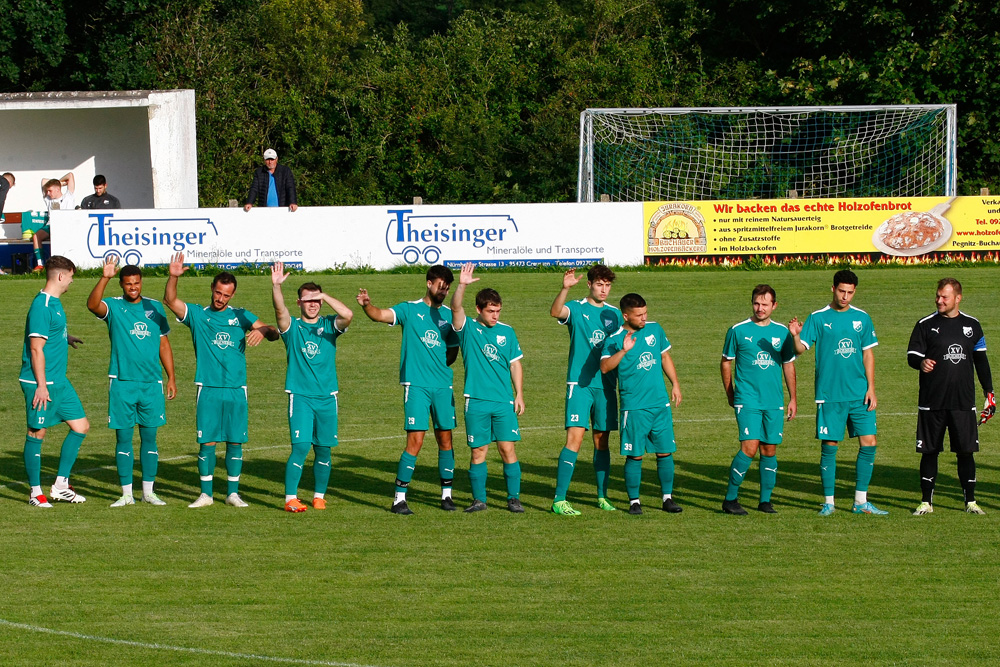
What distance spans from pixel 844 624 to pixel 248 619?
3.84 metres

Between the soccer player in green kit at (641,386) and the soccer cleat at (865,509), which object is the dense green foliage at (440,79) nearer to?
the soccer cleat at (865,509)

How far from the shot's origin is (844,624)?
7.96m

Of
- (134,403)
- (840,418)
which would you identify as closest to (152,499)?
(134,403)

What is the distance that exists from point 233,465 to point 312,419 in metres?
0.93

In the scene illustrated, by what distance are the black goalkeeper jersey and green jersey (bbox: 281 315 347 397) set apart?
16.5 ft

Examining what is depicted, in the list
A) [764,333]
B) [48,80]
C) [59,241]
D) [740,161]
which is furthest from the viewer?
[48,80]

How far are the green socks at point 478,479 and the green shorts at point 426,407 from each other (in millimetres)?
422

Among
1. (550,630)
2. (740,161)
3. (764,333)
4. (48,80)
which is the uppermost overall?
(48,80)

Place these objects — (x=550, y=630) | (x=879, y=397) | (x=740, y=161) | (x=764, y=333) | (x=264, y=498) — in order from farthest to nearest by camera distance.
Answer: (x=740, y=161) → (x=879, y=397) → (x=264, y=498) → (x=764, y=333) → (x=550, y=630)

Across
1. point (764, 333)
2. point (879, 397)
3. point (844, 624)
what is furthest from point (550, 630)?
point (879, 397)

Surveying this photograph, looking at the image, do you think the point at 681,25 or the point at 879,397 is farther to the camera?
the point at 681,25

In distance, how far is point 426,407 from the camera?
10.8m

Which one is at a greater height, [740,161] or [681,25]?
[681,25]

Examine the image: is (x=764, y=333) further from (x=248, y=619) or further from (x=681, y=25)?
(x=681, y=25)
